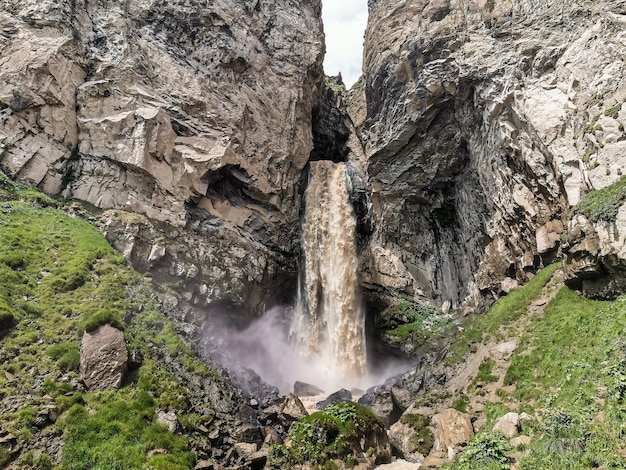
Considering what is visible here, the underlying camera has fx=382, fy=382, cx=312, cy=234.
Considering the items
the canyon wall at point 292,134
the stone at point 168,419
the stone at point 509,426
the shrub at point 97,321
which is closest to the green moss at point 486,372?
the stone at point 509,426

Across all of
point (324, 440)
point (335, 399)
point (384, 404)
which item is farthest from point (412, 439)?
point (335, 399)

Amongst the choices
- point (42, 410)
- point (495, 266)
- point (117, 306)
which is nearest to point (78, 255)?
point (117, 306)

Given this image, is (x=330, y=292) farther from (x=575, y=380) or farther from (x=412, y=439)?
(x=575, y=380)

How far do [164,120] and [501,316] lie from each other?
28.8 m

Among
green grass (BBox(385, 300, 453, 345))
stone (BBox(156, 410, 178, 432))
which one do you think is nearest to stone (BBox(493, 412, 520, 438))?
stone (BBox(156, 410, 178, 432))

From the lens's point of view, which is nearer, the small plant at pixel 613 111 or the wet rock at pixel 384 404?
the small plant at pixel 613 111

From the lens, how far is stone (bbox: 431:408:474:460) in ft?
41.4

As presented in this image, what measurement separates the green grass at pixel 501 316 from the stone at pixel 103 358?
1657cm

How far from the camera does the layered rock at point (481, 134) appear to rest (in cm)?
2223

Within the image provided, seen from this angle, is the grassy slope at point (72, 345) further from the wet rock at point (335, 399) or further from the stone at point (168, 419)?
the wet rock at point (335, 399)

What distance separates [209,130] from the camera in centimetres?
3412

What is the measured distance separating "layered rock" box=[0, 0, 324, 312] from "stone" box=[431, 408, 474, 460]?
64.7 feet

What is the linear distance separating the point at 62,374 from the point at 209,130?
2371 cm

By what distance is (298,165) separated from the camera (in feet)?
135
